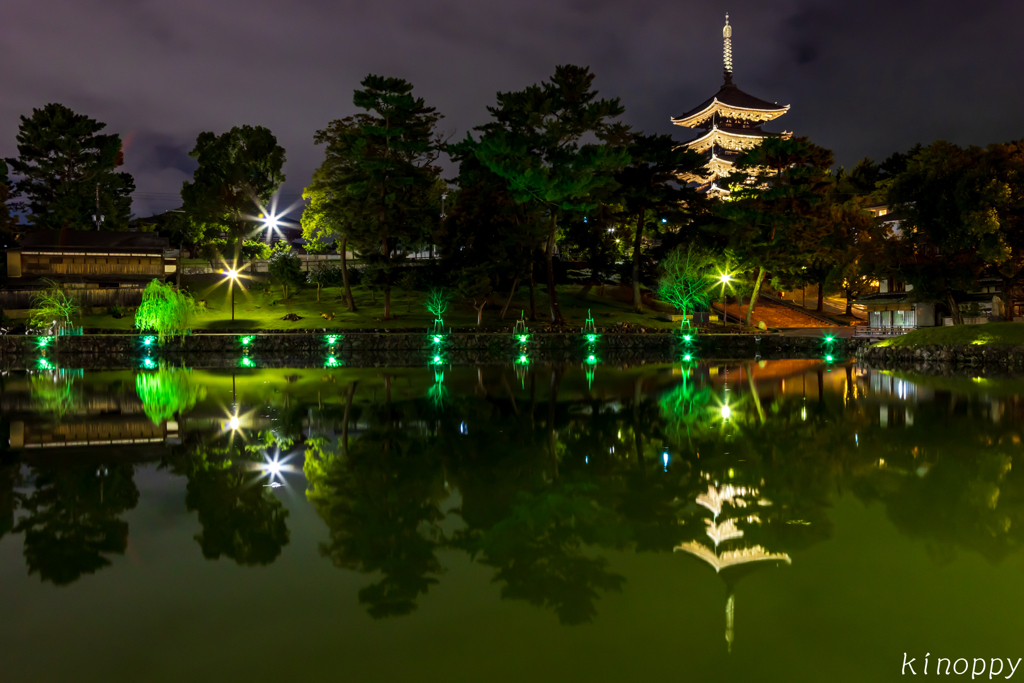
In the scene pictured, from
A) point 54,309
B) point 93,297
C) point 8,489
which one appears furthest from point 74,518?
point 93,297

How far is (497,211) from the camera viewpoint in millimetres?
36750

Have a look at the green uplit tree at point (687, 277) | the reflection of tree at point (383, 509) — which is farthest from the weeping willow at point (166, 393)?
the green uplit tree at point (687, 277)

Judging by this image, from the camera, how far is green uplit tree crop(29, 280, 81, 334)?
3412 cm

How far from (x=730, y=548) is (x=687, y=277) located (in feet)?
112

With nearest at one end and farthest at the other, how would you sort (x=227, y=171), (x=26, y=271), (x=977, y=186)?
(x=977, y=186)
(x=26, y=271)
(x=227, y=171)

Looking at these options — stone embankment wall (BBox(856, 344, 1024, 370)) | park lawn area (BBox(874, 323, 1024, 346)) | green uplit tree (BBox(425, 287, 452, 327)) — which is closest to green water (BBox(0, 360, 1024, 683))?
stone embankment wall (BBox(856, 344, 1024, 370))

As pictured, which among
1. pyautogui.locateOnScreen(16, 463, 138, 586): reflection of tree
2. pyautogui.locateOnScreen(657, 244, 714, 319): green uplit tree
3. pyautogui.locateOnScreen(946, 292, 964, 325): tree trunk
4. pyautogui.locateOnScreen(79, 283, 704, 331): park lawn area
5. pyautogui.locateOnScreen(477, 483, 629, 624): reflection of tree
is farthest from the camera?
pyautogui.locateOnScreen(657, 244, 714, 319): green uplit tree

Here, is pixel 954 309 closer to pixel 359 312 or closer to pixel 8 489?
pixel 359 312

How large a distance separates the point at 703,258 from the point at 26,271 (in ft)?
142

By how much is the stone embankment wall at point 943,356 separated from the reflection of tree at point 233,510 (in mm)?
24310

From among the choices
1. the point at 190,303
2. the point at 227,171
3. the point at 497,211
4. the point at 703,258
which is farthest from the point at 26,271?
the point at 703,258

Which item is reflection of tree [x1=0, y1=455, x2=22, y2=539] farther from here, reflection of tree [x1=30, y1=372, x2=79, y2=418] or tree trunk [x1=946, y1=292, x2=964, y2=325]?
tree trunk [x1=946, y1=292, x2=964, y2=325]

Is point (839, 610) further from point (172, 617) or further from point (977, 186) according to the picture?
point (977, 186)

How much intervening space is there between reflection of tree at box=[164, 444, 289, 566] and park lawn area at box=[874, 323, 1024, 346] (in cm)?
2754
